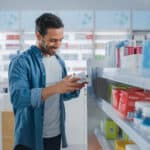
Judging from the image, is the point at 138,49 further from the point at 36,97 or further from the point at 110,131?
the point at 110,131

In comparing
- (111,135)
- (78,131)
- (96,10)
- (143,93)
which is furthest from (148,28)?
(143,93)

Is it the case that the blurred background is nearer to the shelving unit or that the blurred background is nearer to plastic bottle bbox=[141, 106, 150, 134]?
the shelving unit

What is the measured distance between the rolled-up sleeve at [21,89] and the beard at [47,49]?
199mm

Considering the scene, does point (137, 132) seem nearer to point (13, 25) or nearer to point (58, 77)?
point (58, 77)

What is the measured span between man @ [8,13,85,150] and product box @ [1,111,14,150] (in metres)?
1.94

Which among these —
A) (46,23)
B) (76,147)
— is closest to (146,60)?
(46,23)

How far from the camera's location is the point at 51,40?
1.82 meters

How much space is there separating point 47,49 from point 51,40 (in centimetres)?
8

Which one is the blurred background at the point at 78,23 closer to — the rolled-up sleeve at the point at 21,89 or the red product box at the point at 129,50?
the rolled-up sleeve at the point at 21,89

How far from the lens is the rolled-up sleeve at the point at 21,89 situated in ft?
5.46

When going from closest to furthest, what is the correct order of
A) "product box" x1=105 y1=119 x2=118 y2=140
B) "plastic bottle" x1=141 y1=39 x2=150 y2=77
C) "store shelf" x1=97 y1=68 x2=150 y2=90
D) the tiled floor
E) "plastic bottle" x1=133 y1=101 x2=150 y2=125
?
"store shelf" x1=97 y1=68 x2=150 y2=90 < "plastic bottle" x1=141 y1=39 x2=150 y2=77 < "plastic bottle" x1=133 y1=101 x2=150 y2=125 < "product box" x1=105 y1=119 x2=118 y2=140 < the tiled floor

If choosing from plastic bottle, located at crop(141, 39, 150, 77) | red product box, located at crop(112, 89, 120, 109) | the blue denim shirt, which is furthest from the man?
Result: plastic bottle, located at crop(141, 39, 150, 77)

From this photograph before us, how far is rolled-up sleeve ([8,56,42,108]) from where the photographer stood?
5.46 feet

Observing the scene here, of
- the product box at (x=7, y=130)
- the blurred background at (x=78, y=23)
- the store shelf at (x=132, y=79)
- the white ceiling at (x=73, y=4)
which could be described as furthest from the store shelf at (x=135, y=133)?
the white ceiling at (x=73, y=4)
